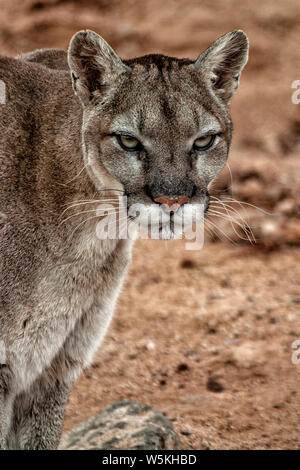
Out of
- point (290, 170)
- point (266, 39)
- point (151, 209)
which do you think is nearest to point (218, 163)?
point (151, 209)

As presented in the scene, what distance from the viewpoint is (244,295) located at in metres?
6.62

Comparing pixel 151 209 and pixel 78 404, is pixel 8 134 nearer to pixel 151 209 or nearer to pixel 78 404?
pixel 151 209

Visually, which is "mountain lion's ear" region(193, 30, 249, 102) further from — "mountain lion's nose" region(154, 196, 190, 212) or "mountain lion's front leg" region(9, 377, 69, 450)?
"mountain lion's front leg" region(9, 377, 69, 450)

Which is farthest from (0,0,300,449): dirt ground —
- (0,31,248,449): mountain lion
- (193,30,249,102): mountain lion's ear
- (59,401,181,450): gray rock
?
(0,31,248,449): mountain lion

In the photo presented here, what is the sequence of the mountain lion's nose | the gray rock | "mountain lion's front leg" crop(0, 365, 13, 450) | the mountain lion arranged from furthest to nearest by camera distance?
the gray rock, "mountain lion's front leg" crop(0, 365, 13, 450), the mountain lion, the mountain lion's nose

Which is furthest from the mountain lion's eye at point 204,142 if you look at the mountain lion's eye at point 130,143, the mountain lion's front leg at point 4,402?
the mountain lion's front leg at point 4,402

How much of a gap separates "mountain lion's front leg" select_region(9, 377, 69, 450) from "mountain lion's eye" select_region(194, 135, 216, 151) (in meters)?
1.55

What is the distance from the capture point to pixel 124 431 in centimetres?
457

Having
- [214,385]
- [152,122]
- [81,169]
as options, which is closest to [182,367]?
[214,385]

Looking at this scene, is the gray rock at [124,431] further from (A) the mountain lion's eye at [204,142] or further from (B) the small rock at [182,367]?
(A) the mountain lion's eye at [204,142]

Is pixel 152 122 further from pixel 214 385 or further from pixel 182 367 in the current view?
pixel 182 367

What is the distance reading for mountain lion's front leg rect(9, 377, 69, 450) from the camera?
4.13 metres

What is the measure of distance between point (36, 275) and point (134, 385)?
217 cm
